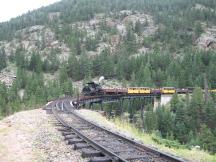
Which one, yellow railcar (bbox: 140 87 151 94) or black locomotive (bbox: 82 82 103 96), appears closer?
black locomotive (bbox: 82 82 103 96)

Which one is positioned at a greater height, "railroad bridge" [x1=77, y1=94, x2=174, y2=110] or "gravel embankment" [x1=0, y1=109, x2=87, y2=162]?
"gravel embankment" [x1=0, y1=109, x2=87, y2=162]

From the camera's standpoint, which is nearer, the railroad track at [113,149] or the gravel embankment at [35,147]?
A: the railroad track at [113,149]

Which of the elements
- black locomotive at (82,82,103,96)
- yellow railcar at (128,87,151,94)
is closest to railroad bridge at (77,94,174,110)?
yellow railcar at (128,87,151,94)

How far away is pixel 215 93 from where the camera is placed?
320 feet

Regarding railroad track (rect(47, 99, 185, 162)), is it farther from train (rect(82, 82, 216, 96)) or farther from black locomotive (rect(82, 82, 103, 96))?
train (rect(82, 82, 216, 96))

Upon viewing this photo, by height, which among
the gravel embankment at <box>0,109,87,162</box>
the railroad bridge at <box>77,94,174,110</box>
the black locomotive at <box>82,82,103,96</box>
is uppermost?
the gravel embankment at <box>0,109,87,162</box>

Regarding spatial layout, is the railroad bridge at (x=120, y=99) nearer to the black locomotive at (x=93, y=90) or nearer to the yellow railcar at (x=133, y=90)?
the yellow railcar at (x=133, y=90)

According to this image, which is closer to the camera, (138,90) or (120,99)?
(120,99)

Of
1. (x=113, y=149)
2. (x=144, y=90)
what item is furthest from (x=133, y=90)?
(x=113, y=149)

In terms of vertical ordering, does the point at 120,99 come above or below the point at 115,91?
below

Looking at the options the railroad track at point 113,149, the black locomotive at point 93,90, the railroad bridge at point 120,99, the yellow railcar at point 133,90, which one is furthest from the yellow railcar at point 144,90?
the railroad track at point 113,149

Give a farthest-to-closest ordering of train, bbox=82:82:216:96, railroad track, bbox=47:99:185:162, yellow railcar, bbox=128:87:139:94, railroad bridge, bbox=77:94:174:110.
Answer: yellow railcar, bbox=128:87:139:94
train, bbox=82:82:216:96
railroad bridge, bbox=77:94:174:110
railroad track, bbox=47:99:185:162

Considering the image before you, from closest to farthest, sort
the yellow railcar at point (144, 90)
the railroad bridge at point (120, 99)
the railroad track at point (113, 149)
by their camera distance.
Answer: the railroad track at point (113, 149) → the railroad bridge at point (120, 99) → the yellow railcar at point (144, 90)

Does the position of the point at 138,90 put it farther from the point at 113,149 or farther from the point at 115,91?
the point at 113,149
